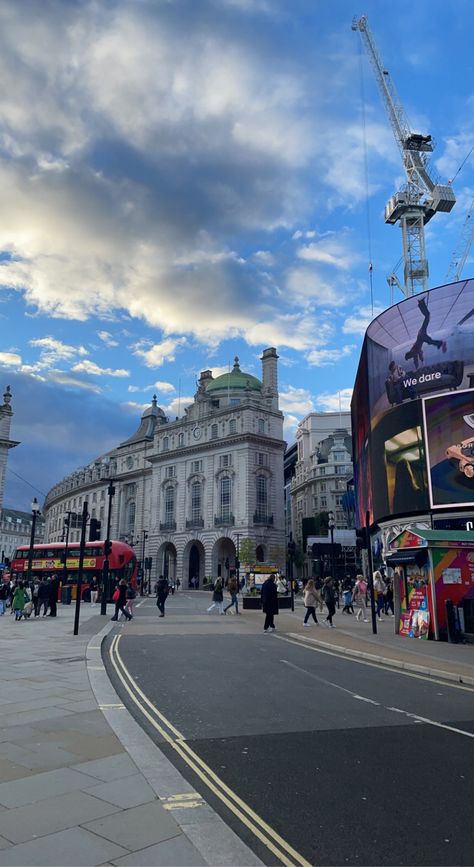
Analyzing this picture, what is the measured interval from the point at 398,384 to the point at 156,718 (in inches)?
1311

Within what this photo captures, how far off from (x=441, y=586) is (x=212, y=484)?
57.9m

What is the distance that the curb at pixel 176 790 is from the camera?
400 centimetres

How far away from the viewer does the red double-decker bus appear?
127ft

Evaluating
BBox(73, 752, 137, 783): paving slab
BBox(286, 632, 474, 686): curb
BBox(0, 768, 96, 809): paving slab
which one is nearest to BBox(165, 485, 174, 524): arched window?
BBox(286, 632, 474, 686): curb

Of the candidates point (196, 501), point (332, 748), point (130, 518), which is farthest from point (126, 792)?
point (130, 518)

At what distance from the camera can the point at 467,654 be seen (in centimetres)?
1475

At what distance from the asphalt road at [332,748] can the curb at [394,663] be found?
1.95 ft

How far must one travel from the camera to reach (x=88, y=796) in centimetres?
495

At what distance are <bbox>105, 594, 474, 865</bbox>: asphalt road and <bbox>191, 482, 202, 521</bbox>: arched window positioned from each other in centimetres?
6362

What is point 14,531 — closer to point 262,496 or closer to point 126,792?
point 262,496

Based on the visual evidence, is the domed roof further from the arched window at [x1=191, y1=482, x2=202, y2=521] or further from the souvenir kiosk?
the souvenir kiosk

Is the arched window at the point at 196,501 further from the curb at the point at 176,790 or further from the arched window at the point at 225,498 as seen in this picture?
the curb at the point at 176,790

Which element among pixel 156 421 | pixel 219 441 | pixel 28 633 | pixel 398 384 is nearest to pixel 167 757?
pixel 28 633

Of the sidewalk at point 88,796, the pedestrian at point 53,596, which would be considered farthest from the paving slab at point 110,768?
the pedestrian at point 53,596
